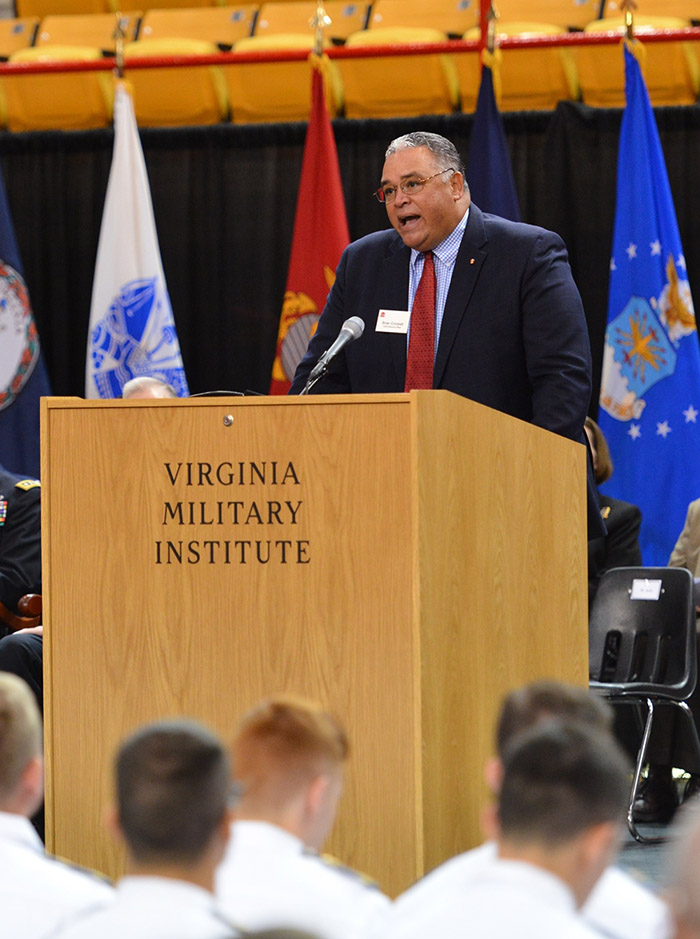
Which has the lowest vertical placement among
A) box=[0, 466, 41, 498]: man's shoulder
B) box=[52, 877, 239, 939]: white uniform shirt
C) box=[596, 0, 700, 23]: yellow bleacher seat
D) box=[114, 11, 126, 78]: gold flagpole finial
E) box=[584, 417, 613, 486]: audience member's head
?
box=[52, 877, 239, 939]: white uniform shirt

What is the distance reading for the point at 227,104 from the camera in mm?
7664

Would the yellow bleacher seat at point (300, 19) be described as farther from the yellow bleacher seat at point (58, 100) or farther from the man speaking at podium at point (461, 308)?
the man speaking at podium at point (461, 308)

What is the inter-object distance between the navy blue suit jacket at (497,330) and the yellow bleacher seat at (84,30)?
598 centimetres

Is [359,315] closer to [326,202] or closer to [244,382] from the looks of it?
[326,202]

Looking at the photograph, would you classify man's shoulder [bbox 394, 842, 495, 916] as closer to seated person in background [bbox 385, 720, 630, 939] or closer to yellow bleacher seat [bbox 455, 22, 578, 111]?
seated person in background [bbox 385, 720, 630, 939]

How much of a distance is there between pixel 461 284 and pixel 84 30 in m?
6.41

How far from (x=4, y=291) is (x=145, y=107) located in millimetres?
1647

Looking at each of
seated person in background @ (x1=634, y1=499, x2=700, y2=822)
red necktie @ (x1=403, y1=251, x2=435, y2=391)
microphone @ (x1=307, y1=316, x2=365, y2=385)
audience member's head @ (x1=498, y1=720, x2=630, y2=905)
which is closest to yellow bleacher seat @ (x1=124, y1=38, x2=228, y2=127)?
seated person in background @ (x1=634, y1=499, x2=700, y2=822)

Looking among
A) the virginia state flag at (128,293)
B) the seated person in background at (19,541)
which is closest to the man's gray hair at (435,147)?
the seated person in background at (19,541)

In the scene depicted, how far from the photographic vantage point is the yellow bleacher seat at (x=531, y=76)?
7285 mm

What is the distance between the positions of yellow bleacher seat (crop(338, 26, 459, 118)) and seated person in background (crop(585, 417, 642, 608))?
2.52 m

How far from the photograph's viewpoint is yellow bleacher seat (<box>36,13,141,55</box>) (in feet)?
28.8

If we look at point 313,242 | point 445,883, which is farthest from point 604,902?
point 313,242

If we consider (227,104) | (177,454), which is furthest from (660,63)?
(177,454)
